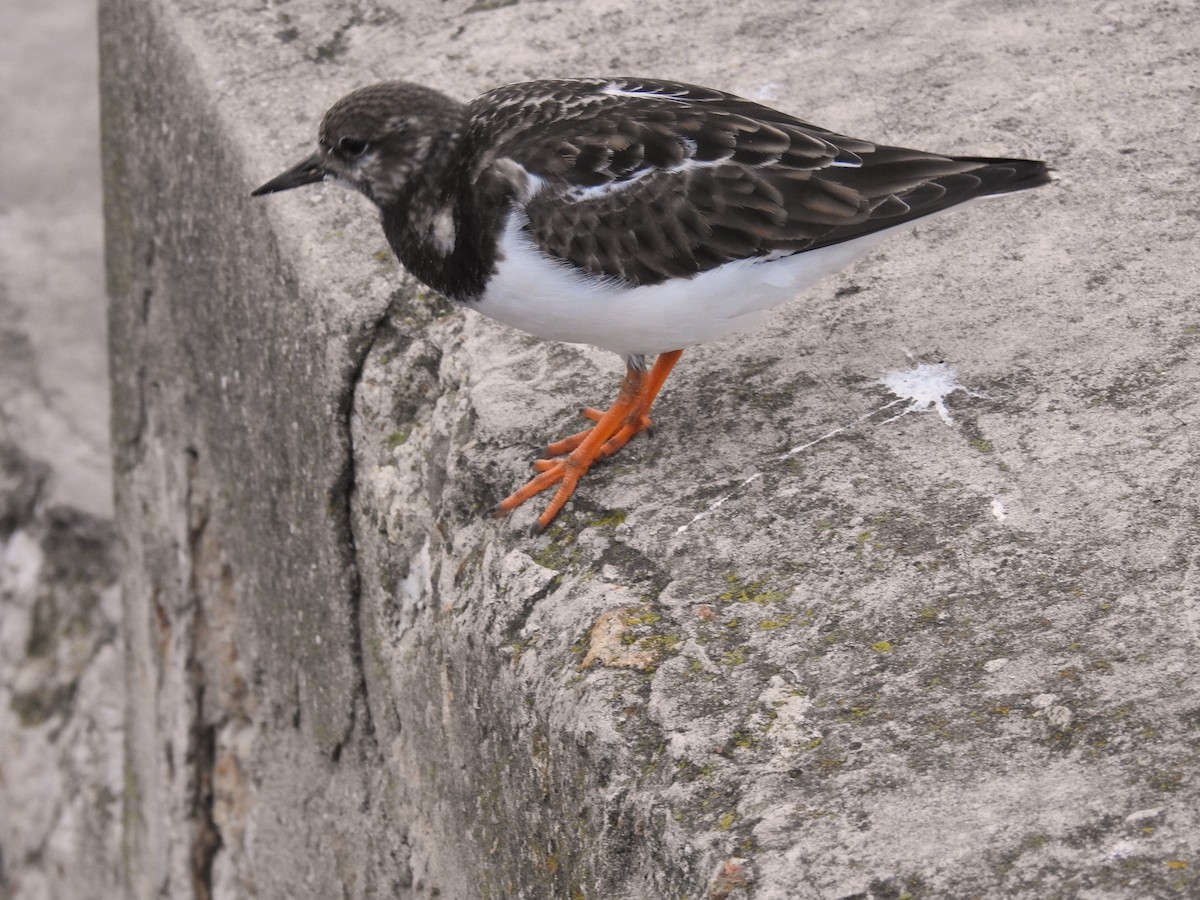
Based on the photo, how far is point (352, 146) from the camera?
10.1 ft

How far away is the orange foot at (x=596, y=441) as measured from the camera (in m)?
2.75

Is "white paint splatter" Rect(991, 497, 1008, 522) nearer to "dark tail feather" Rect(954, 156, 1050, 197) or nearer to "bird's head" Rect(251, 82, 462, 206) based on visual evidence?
"dark tail feather" Rect(954, 156, 1050, 197)

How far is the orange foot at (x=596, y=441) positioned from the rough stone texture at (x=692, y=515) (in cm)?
5

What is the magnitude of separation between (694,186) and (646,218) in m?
0.12

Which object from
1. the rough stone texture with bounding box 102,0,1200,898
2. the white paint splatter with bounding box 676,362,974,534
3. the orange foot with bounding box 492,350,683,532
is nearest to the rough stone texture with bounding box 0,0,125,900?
the rough stone texture with bounding box 102,0,1200,898

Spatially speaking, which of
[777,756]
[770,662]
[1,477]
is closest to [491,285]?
[770,662]

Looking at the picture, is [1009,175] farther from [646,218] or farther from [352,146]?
[352,146]

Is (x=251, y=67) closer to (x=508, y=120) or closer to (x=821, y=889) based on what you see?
(x=508, y=120)

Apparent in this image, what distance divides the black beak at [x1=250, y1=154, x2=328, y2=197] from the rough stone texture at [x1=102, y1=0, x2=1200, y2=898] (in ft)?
0.88

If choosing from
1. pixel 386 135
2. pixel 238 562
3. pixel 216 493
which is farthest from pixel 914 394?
pixel 216 493

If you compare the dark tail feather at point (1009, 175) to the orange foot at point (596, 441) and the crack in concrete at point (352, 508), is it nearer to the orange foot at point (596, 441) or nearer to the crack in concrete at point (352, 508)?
the orange foot at point (596, 441)

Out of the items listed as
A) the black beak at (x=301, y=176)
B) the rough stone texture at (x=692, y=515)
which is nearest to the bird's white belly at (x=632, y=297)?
the rough stone texture at (x=692, y=515)

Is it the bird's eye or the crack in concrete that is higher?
the bird's eye

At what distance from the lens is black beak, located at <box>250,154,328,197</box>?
125 inches
